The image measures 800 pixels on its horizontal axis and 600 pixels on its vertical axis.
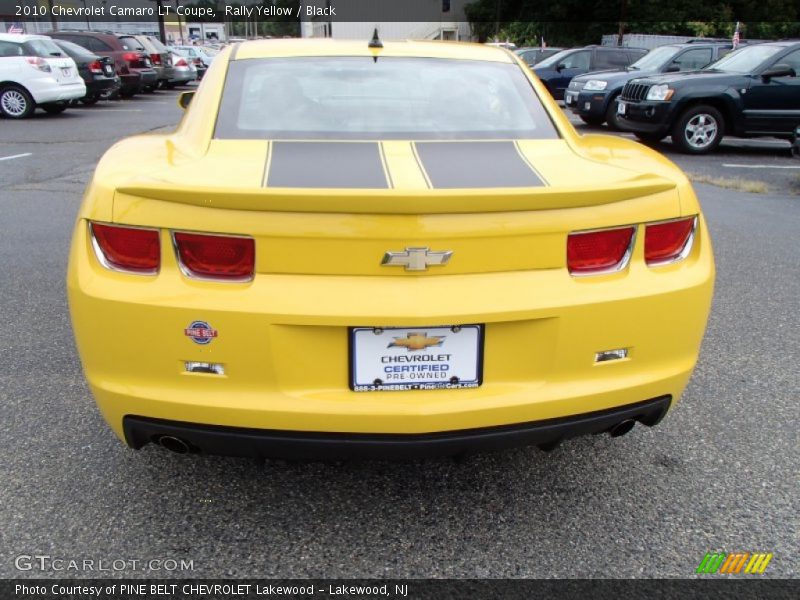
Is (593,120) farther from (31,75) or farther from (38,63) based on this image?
(31,75)

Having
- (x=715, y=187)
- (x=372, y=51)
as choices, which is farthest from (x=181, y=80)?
(x=372, y=51)

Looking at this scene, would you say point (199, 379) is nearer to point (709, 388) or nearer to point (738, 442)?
point (738, 442)

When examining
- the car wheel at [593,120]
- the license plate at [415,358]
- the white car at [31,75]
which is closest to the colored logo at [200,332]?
the license plate at [415,358]

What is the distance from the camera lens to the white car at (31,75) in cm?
1372

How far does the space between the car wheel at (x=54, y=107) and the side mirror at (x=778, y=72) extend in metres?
13.9

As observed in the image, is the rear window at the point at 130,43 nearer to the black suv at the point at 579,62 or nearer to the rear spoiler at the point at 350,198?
the black suv at the point at 579,62

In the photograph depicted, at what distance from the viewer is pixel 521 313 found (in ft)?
6.32

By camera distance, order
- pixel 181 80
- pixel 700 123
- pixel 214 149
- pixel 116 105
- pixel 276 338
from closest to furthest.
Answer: pixel 276 338
pixel 214 149
pixel 700 123
pixel 116 105
pixel 181 80

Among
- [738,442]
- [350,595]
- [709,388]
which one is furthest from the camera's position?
[709,388]

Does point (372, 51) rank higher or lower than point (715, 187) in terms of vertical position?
higher

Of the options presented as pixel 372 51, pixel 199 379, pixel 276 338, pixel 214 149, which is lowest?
pixel 199 379

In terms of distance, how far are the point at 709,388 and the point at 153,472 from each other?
2473 mm

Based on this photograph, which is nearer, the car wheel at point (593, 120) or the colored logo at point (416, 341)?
the colored logo at point (416, 341)

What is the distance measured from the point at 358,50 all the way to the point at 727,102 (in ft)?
31.9
